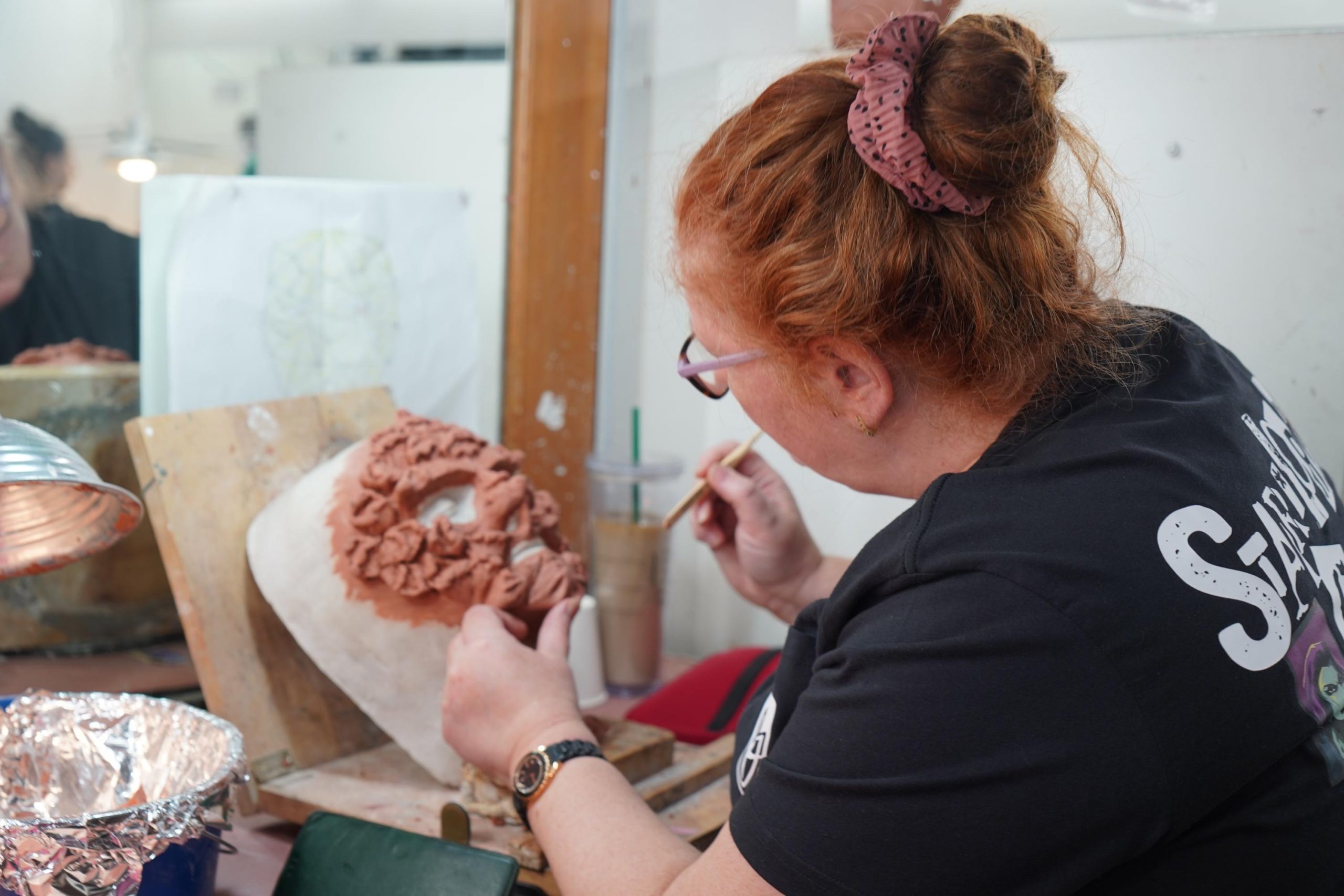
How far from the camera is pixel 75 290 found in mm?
1357

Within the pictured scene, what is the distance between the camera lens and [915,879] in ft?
2.31

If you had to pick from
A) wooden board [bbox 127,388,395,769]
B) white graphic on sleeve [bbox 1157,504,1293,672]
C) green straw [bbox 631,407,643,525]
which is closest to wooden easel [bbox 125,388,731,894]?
wooden board [bbox 127,388,395,769]

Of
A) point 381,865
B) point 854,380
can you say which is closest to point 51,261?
point 381,865

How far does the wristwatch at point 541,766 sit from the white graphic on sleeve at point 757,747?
0.43 ft

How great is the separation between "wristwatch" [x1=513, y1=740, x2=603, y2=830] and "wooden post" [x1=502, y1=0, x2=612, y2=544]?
2.85 ft

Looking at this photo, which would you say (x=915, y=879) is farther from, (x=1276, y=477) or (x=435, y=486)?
(x=435, y=486)

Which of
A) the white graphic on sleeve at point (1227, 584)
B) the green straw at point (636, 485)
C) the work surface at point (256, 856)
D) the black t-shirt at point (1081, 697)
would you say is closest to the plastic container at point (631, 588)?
the green straw at point (636, 485)

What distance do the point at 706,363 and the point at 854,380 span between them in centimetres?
14

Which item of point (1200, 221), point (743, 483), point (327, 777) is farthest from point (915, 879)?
point (1200, 221)

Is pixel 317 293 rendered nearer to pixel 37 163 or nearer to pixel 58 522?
pixel 37 163

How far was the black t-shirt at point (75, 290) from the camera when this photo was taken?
4.28 feet

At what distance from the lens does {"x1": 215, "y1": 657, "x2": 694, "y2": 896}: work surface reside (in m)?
1.10

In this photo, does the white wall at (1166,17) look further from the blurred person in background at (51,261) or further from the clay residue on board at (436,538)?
the blurred person in background at (51,261)

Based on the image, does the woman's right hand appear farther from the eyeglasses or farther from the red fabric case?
the eyeglasses
